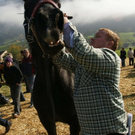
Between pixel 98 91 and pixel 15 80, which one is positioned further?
pixel 15 80

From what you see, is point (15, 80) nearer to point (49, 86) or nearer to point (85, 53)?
point (49, 86)

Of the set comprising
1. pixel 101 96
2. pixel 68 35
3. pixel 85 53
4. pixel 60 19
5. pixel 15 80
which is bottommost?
pixel 15 80

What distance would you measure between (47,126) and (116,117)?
143 centimetres

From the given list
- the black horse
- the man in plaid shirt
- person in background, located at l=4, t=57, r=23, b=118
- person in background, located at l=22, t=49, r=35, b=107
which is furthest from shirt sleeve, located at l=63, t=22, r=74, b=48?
person in background, located at l=22, t=49, r=35, b=107

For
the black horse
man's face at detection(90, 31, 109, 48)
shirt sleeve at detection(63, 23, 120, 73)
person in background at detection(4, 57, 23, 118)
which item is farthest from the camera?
person in background at detection(4, 57, 23, 118)

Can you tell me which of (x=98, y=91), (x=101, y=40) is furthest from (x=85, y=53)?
(x=101, y=40)

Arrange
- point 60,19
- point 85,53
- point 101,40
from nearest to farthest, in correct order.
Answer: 1. point 85,53
2. point 60,19
3. point 101,40

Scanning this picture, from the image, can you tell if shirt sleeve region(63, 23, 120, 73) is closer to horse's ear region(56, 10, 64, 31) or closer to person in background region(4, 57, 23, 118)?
horse's ear region(56, 10, 64, 31)

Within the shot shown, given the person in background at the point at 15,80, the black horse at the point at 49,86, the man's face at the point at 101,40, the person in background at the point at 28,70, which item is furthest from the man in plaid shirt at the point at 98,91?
the person in background at the point at 28,70

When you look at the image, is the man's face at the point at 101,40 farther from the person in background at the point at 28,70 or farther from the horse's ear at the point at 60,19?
the person in background at the point at 28,70

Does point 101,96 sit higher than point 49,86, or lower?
higher

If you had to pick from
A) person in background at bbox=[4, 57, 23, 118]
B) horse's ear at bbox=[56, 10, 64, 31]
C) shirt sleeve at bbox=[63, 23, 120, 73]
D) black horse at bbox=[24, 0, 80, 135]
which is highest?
horse's ear at bbox=[56, 10, 64, 31]

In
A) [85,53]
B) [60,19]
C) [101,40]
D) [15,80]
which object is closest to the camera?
[85,53]

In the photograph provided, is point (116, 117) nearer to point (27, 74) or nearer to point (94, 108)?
point (94, 108)
